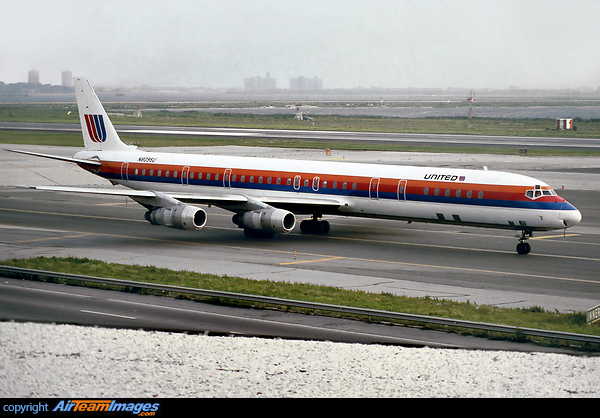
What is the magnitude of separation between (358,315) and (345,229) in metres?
20.5

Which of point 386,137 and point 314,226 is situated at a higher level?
point 386,137

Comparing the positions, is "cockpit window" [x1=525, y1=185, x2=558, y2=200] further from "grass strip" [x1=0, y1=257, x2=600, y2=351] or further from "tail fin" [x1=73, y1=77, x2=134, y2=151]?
"tail fin" [x1=73, y1=77, x2=134, y2=151]

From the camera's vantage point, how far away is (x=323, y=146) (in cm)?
9612

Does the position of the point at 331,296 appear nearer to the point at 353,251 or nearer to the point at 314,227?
the point at 353,251

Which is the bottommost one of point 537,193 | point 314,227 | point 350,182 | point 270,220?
point 314,227

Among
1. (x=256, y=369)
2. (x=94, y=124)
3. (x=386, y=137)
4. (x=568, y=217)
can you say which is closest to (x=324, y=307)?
(x=256, y=369)

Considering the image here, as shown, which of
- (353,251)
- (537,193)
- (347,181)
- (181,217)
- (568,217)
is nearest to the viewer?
(568,217)

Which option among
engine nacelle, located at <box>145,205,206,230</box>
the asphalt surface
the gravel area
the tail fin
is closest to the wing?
engine nacelle, located at <box>145,205,206,230</box>

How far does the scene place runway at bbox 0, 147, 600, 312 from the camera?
2947 centimetres

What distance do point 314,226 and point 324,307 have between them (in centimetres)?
1844

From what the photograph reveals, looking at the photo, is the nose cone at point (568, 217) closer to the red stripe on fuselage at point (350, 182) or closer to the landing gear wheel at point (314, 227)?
the red stripe on fuselage at point (350, 182)

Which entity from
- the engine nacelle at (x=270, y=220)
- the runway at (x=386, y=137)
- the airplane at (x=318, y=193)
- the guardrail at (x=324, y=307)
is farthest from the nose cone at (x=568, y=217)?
the runway at (x=386, y=137)

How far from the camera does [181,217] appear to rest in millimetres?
38000
